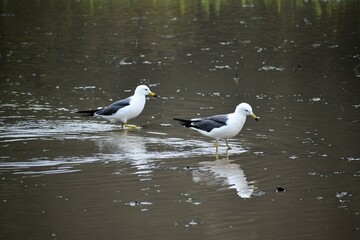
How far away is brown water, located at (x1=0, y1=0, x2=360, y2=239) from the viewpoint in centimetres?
940

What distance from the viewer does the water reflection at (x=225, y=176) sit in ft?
35.0

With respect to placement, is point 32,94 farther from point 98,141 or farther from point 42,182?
point 42,182

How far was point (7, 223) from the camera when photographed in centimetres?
930

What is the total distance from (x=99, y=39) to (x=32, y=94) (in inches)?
335

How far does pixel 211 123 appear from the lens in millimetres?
13195

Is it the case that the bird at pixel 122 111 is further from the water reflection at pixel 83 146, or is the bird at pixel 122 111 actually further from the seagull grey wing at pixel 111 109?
the water reflection at pixel 83 146

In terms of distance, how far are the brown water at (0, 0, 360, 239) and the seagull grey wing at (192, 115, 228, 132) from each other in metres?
0.36

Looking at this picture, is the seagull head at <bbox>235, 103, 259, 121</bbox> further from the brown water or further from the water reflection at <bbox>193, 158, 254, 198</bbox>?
the water reflection at <bbox>193, 158, 254, 198</bbox>

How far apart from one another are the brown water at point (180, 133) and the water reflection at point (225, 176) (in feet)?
0.09

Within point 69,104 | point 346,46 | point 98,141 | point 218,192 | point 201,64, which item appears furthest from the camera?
point 346,46

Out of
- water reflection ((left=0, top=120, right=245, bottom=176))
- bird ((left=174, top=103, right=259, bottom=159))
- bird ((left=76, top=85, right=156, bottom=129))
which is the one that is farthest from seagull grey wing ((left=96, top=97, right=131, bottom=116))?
bird ((left=174, top=103, right=259, bottom=159))

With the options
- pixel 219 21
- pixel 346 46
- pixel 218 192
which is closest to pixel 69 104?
pixel 218 192

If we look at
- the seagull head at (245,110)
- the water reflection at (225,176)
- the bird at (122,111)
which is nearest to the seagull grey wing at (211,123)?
the seagull head at (245,110)

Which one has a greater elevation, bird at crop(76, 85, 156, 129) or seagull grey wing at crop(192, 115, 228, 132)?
seagull grey wing at crop(192, 115, 228, 132)
